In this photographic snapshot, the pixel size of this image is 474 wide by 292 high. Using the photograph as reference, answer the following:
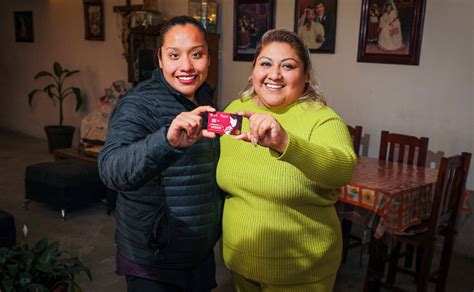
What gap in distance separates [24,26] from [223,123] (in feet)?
22.5

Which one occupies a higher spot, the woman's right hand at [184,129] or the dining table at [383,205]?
the woman's right hand at [184,129]

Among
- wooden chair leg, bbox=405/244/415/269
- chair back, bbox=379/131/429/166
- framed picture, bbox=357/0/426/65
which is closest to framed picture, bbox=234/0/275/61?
framed picture, bbox=357/0/426/65

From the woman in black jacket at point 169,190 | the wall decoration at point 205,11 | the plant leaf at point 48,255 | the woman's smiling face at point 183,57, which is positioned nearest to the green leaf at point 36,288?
the plant leaf at point 48,255

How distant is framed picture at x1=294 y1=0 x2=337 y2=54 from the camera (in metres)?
3.87

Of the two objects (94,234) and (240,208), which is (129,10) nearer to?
(94,234)

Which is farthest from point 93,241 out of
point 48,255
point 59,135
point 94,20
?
point 94,20

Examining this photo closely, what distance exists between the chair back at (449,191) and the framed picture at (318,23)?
166 centimetres

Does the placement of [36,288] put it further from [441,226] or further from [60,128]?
[60,128]

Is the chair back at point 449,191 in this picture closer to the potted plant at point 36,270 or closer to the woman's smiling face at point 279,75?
the woman's smiling face at point 279,75

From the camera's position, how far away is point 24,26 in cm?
696

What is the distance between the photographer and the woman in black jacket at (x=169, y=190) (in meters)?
1.25

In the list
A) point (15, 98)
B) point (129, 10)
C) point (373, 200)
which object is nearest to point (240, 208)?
point (373, 200)

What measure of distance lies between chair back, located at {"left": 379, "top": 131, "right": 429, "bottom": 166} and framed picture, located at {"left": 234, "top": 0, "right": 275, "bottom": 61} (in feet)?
5.25

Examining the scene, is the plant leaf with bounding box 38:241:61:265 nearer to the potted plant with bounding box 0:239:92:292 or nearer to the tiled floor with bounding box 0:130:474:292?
the potted plant with bounding box 0:239:92:292
